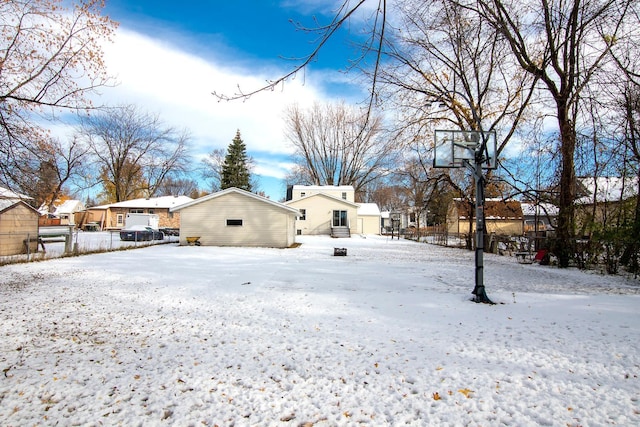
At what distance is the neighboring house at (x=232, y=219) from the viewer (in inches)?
862

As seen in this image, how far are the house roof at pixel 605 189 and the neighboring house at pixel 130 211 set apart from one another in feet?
120

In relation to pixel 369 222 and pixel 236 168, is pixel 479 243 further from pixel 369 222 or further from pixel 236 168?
pixel 236 168

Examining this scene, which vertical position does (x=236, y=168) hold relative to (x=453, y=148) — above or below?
above

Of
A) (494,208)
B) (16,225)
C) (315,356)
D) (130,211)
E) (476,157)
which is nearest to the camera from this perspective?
(315,356)

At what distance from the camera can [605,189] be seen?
1280 cm

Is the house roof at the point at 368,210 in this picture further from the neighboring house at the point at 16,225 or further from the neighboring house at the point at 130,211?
the neighboring house at the point at 16,225

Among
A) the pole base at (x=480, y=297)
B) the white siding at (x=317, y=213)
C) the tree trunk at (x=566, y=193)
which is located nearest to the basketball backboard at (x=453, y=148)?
the pole base at (x=480, y=297)

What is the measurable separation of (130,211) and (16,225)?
2714 centimetres

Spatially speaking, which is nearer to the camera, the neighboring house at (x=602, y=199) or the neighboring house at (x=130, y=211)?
the neighboring house at (x=602, y=199)

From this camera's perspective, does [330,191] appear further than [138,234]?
Yes

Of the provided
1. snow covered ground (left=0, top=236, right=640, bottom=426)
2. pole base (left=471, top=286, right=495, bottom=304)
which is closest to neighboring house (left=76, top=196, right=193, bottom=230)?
snow covered ground (left=0, top=236, right=640, bottom=426)

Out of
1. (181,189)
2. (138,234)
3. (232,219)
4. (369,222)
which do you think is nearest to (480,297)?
(232,219)

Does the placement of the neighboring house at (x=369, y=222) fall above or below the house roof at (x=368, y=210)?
below

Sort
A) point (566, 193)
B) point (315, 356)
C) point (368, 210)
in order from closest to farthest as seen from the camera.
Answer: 1. point (315, 356)
2. point (566, 193)
3. point (368, 210)
